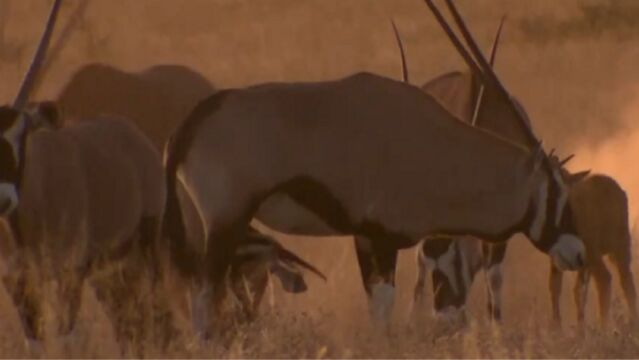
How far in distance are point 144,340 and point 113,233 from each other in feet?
1.75

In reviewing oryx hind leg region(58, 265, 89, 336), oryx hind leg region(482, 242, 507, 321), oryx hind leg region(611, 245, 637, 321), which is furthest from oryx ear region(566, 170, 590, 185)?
oryx hind leg region(58, 265, 89, 336)

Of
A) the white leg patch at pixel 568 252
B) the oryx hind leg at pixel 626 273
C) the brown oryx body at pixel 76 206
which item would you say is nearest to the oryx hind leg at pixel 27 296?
the brown oryx body at pixel 76 206

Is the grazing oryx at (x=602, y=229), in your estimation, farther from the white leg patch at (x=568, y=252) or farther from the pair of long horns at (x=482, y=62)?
the white leg patch at (x=568, y=252)

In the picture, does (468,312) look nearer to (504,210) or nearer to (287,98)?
(504,210)

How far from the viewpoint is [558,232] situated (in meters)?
13.6

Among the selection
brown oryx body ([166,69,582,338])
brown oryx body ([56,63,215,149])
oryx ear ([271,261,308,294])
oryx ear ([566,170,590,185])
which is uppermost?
brown oryx body ([166,69,582,338])

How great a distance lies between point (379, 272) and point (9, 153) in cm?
181

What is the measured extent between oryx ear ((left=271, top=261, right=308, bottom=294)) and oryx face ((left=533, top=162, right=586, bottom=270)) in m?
1.10

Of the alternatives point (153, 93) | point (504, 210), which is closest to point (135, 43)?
point (153, 93)

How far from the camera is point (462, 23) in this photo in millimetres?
13875

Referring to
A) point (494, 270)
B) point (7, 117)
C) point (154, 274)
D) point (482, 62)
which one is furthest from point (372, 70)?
point (7, 117)

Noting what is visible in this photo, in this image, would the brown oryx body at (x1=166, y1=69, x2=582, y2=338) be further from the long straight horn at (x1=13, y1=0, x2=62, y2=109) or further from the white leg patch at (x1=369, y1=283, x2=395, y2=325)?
the long straight horn at (x1=13, y1=0, x2=62, y2=109)

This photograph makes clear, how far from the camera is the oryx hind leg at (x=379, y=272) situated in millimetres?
12867

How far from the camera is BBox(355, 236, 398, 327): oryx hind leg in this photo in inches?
507
